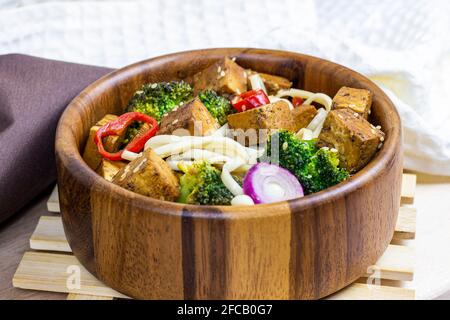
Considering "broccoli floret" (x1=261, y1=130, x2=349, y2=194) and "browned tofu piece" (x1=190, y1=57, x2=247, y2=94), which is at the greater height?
"browned tofu piece" (x1=190, y1=57, x2=247, y2=94)

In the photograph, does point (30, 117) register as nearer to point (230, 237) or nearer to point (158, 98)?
point (158, 98)

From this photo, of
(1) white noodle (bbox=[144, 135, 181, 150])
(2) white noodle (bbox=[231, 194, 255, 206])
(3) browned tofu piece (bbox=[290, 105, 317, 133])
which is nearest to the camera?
(2) white noodle (bbox=[231, 194, 255, 206])

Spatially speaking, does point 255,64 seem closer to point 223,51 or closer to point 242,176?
point 223,51

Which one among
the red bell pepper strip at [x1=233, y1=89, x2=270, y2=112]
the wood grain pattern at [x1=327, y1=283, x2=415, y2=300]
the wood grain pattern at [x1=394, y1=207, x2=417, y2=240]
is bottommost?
the wood grain pattern at [x1=327, y1=283, x2=415, y2=300]

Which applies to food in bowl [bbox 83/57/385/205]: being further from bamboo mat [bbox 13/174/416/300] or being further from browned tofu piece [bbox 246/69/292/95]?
bamboo mat [bbox 13/174/416/300]

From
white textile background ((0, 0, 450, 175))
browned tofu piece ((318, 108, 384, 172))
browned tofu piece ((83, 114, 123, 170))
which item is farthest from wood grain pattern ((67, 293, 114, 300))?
white textile background ((0, 0, 450, 175))

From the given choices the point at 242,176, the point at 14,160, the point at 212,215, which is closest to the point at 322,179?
the point at 242,176
